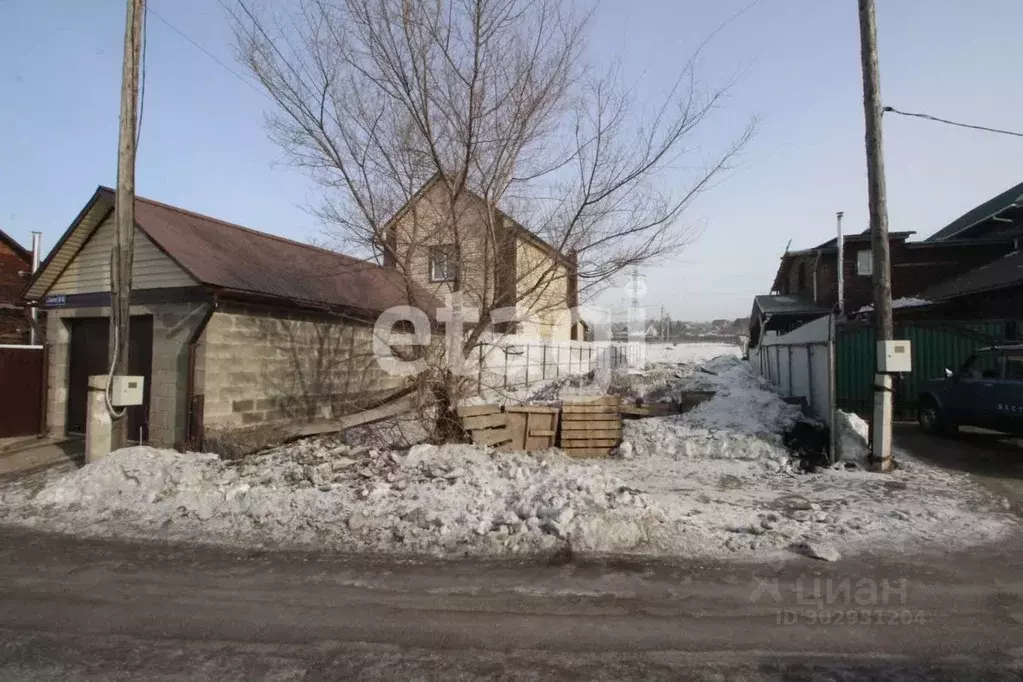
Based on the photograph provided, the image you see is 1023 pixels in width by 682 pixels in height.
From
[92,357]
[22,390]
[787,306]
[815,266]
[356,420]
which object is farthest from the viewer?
[815,266]

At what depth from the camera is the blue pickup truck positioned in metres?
9.52

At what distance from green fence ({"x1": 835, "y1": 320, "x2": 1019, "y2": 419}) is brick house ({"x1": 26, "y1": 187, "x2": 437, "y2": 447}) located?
1154cm

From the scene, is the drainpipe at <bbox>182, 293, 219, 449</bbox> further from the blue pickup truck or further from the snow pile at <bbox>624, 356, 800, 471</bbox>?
the blue pickup truck

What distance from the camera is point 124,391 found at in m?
8.34

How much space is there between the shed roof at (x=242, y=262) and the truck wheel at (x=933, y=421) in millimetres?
9601

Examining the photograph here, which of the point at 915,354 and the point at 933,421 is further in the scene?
the point at 915,354

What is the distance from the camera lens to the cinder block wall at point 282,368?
9820 millimetres

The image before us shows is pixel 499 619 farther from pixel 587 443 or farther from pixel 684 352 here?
pixel 684 352

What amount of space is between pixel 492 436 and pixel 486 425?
0.67 feet

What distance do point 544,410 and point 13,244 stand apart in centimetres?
2535

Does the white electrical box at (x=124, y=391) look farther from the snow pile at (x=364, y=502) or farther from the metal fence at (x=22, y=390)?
the metal fence at (x=22, y=390)

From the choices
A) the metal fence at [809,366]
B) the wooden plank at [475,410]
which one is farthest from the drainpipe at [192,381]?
the metal fence at [809,366]

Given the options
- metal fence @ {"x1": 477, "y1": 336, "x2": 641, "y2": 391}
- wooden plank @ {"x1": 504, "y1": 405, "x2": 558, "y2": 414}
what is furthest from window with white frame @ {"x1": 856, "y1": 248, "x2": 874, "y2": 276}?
wooden plank @ {"x1": 504, "y1": 405, "x2": 558, "y2": 414}

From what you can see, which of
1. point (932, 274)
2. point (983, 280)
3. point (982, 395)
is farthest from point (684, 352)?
point (982, 395)
